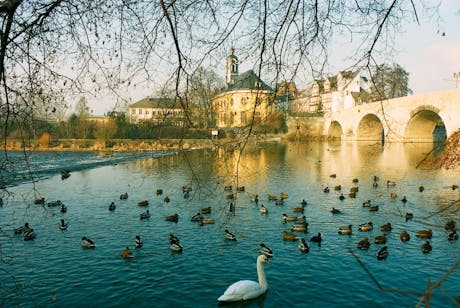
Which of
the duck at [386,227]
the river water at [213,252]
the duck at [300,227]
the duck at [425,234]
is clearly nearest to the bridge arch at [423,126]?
the river water at [213,252]

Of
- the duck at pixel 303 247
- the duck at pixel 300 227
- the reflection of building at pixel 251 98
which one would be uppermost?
the reflection of building at pixel 251 98

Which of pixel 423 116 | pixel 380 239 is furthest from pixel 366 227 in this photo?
pixel 423 116

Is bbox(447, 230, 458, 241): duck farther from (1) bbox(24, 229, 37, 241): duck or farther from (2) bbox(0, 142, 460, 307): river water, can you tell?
(1) bbox(24, 229, 37, 241): duck

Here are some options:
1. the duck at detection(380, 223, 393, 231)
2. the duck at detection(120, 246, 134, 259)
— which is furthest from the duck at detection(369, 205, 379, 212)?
the duck at detection(120, 246, 134, 259)

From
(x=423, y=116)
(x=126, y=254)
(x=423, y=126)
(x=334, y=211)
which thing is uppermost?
(x=423, y=116)

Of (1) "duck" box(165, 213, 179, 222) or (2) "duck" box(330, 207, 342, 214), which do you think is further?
(2) "duck" box(330, 207, 342, 214)

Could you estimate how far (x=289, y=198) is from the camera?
19.1 m

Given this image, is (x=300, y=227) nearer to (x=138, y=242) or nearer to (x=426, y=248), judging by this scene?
(x=426, y=248)

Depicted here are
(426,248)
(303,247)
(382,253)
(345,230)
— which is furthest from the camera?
(345,230)

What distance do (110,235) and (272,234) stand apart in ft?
18.2

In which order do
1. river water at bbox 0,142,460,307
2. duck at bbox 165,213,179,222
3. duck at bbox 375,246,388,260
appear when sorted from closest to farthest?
river water at bbox 0,142,460,307 → duck at bbox 375,246,388,260 → duck at bbox 165,213,179,222

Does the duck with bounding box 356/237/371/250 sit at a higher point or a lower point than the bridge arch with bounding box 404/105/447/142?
lower

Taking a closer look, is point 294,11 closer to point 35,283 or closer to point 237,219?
point 35,283

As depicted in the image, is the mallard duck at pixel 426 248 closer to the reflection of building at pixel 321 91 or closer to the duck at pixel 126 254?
the duck at pixel 126 254
